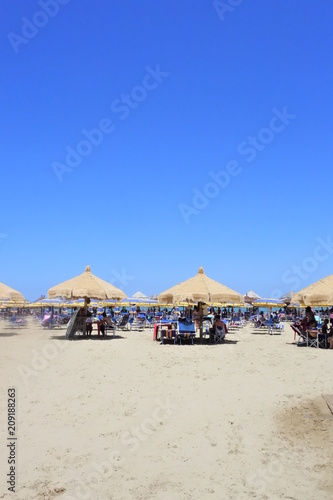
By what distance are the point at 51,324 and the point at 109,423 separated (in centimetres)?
1653

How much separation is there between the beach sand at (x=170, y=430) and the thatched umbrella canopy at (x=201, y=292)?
3.77 m

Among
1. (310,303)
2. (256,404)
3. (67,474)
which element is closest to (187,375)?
(256,404)

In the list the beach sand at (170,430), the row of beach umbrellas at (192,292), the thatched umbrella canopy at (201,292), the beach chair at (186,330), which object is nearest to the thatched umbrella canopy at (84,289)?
the row of beach umbrellas at (192,292)

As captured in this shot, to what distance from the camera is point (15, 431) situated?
526cm

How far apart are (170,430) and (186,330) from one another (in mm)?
8615

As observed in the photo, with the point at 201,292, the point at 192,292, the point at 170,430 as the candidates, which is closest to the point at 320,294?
the point at 201,292

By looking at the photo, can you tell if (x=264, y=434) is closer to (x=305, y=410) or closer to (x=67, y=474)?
(x=305, y=410)

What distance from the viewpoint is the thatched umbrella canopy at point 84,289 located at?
1470cm

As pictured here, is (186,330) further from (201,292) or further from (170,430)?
(170,430)

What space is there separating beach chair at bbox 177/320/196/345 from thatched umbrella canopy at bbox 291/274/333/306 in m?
3.60

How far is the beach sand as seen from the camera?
3939 mm

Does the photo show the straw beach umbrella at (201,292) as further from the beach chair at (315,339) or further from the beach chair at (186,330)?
the beach chair at (315,339)

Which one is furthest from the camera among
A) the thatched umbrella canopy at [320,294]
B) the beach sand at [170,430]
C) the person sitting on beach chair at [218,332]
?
the person sitting on beach chair at [218,332]

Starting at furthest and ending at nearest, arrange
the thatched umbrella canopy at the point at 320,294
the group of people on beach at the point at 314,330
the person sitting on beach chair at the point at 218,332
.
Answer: the person sitting on beach chair at the point at 218,332 → the group of people on beach at the point at 314,330 → the thatched umbrella canopy at the point at 320,294
